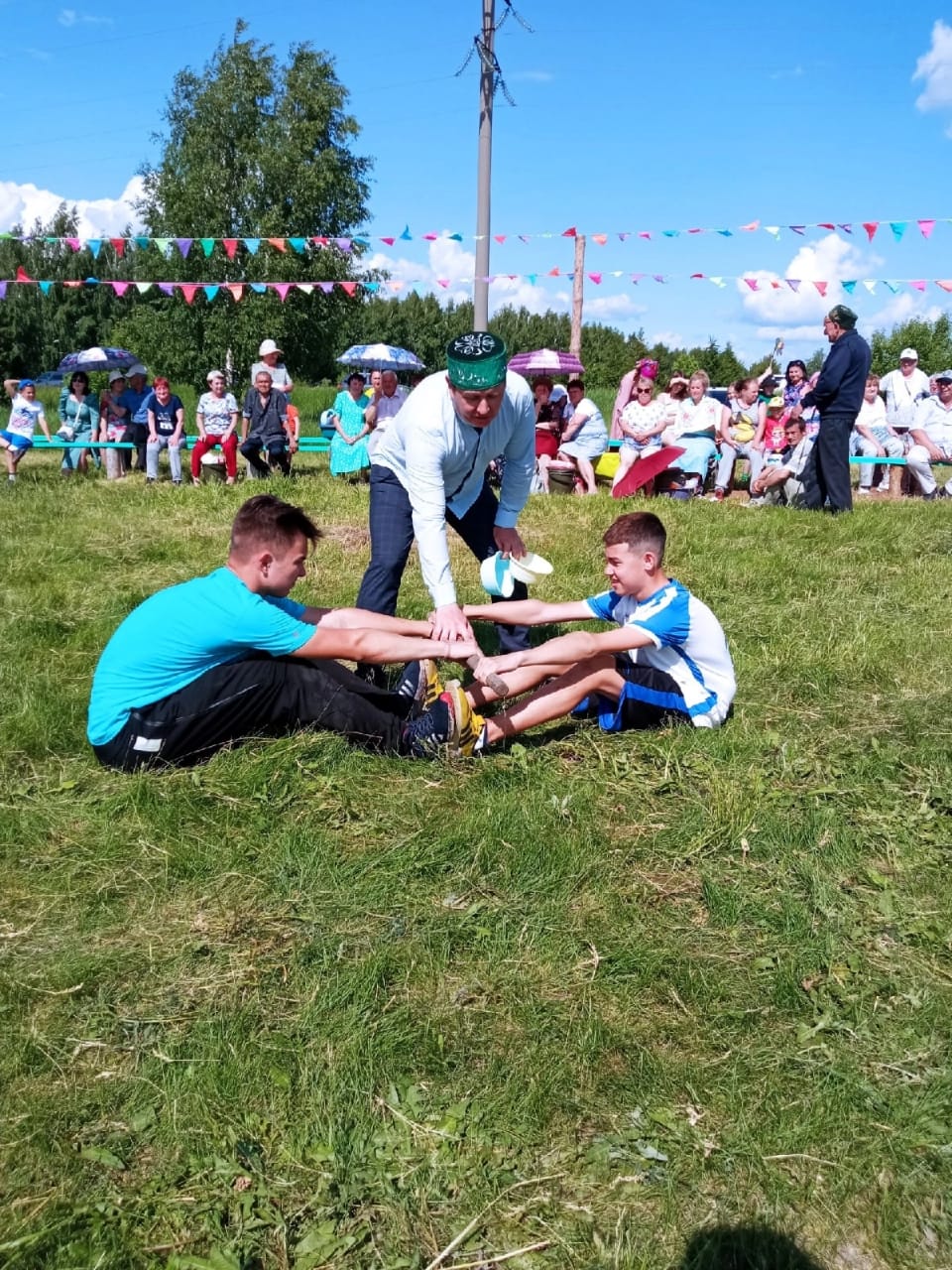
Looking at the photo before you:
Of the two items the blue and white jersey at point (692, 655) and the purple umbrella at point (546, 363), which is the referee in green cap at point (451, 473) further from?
the purple umbrella at point (546, 363)

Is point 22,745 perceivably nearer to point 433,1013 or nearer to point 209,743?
point 209,743

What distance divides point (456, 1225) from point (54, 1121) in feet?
3.27

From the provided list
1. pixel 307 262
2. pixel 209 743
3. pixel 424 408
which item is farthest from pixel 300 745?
pixel 307 262

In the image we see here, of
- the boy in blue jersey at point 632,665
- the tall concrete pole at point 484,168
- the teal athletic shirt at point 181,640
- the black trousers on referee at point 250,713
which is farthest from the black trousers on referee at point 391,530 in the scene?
the tall concrete pole at point 484,168

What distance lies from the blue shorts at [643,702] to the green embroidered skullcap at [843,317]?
650cm

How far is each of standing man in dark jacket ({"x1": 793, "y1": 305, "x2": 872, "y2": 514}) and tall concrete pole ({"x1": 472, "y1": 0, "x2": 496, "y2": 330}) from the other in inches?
203

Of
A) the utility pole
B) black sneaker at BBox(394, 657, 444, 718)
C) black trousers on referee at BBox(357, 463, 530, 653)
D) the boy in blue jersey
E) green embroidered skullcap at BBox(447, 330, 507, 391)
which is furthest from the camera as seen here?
the utility pole

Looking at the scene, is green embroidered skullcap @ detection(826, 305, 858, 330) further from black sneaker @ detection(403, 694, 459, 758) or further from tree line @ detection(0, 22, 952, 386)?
tree line @ detection(0, 22, 952, 386)

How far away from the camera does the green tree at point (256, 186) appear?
118ft

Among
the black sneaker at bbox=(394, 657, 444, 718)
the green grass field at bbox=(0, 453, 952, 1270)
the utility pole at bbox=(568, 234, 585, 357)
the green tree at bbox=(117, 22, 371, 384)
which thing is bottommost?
the green grass field at bbox=(0, 453, 952, 1270)

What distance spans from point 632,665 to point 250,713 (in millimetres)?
1725

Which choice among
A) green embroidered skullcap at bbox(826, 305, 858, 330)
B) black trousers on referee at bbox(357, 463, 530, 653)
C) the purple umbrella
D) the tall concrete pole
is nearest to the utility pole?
the purple umbrella

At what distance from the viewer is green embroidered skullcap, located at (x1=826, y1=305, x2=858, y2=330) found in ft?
30.6

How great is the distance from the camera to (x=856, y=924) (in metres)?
3.15
